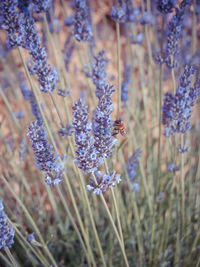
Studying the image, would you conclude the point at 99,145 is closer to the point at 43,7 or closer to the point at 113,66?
the point at 43,7

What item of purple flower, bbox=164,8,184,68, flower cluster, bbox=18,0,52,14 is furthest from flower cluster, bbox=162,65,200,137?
flower cluster, bbox=18,0,52,14

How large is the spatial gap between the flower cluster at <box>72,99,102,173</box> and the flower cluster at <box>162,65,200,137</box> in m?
0.47

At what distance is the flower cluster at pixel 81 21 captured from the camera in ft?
4.29

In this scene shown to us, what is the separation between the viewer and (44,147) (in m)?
0.92

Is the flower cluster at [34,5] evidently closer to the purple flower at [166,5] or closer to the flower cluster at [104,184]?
the purple flower at [166,5]

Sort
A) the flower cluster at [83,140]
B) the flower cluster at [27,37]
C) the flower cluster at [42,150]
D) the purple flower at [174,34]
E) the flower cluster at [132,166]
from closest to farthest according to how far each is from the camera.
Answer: the flower cluster at [83,140], the flower cluster at [42,150], the flower cluster at [27,37], the purple flower at [174,34], the flower cluster at [132,166]

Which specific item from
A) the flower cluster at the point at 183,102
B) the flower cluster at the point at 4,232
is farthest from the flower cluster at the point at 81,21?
the flower cluster at the point at 4,232

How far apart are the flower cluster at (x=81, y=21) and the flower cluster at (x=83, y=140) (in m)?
0.68

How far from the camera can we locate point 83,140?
0.79m

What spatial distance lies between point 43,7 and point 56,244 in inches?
57.4

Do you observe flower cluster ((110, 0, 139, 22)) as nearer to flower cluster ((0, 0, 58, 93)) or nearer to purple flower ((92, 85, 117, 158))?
flower cluster ((0, 0, 58, 93))

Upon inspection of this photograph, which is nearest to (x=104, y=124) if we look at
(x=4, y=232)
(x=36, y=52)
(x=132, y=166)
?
(x=36, y=52)

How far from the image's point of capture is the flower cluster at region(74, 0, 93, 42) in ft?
4.29

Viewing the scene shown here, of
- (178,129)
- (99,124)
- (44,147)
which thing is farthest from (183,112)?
(44,147)
